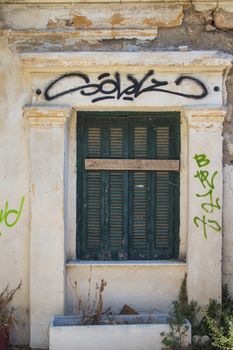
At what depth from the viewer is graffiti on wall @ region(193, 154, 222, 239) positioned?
19.3ft

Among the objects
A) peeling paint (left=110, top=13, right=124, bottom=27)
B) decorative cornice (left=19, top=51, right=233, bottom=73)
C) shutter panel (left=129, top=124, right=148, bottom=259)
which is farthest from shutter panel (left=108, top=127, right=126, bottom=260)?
peeling paint (left=110, top=13, right=124, bottom=27)

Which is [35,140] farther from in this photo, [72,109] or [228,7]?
[228,7]

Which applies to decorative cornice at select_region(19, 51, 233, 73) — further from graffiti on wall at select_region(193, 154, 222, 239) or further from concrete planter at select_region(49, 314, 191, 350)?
concrete planter at select_region(49, 314, 191, 350)

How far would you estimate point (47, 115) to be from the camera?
586 cm

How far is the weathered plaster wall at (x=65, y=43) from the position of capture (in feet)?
19.6

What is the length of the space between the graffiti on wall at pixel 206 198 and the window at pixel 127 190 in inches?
13.3

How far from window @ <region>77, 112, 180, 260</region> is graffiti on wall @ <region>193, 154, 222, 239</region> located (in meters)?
0.34

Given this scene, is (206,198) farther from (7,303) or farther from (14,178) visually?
(7,303)

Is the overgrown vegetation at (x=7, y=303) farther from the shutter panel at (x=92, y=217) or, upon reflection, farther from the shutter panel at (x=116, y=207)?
the shutter panel at (x=116, y=207)

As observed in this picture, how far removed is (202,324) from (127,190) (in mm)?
1767

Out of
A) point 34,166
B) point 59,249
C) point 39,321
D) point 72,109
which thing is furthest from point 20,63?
→ point 39,321

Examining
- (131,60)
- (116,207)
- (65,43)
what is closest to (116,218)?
(116,207)

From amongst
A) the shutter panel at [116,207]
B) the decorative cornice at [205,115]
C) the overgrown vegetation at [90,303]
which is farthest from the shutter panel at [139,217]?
the decorative cornice at [205,115]

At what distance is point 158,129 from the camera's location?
6.17 meters
